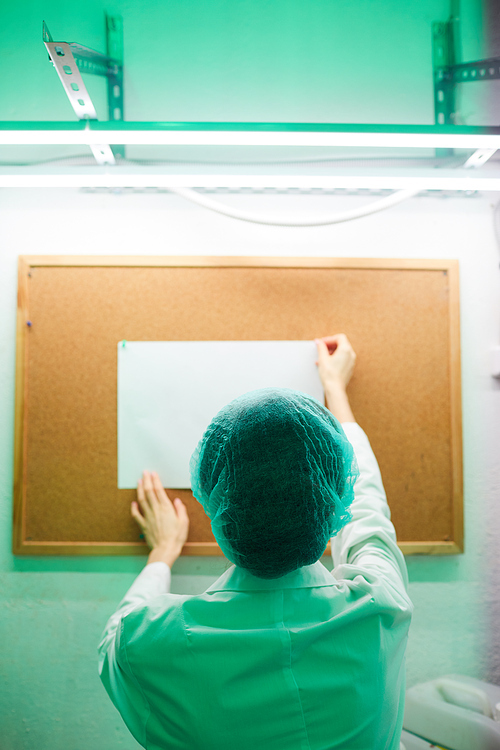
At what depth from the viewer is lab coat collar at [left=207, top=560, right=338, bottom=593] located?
2.17 feet

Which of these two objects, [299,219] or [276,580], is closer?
[276,580]

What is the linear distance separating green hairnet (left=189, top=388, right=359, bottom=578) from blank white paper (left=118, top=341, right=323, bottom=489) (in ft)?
1.32

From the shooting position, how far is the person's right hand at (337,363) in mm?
1041

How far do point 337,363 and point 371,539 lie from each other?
424 millimetres

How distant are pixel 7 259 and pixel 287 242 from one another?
29.4 inches

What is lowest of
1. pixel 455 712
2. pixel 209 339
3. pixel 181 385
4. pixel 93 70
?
pixel 455 712

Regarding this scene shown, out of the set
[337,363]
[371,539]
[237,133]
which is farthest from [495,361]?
[237,133]

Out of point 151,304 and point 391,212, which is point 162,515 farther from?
point 391,212

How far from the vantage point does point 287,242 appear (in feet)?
3.65

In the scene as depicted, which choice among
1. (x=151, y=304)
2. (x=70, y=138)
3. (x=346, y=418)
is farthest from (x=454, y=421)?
(x=70, y=138)

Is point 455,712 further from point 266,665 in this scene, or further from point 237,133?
point 237,133

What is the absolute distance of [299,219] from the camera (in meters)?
1.00

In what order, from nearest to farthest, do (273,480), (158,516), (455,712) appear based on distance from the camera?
(273,480), (455,712), (158,516)

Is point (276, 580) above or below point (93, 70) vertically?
below
